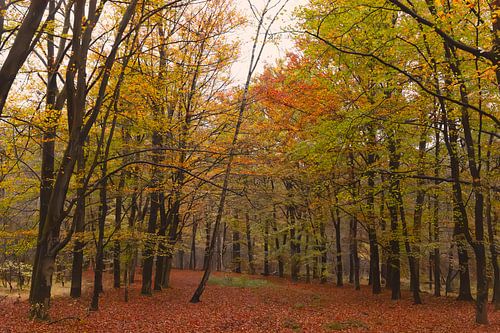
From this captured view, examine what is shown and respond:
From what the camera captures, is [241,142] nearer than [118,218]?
Yes

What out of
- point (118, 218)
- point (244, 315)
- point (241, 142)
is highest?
point (241, 142)

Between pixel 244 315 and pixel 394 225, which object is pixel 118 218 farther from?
pixel 394 225

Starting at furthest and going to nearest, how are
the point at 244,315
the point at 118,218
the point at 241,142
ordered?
the point at 118,218, the point at 241,142, the point at 244,315

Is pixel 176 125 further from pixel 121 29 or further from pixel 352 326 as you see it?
pixel 352 326

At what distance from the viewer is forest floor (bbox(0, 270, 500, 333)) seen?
10.7 m

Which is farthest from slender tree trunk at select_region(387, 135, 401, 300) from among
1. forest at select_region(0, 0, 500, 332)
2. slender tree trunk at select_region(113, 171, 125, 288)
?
slender tree trunk at select_region(113, 171, 125, 288)

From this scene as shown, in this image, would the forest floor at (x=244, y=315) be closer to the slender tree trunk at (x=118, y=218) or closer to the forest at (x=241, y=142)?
the forest at (x=241, y=142)

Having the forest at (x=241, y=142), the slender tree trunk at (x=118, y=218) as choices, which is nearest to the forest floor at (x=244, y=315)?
the forest at (x=241, y=142)

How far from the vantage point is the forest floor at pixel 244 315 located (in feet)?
35.0

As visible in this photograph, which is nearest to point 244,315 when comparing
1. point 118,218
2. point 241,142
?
point 241,142

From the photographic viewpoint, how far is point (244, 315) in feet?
44.1

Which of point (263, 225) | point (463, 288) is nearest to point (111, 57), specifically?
point (463, 288)

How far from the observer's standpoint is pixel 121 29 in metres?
7.21

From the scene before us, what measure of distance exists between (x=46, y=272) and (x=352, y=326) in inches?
341
